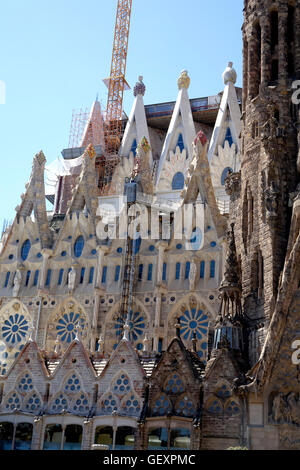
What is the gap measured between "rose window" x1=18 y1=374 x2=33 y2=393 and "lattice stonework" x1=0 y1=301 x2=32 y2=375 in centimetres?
1161

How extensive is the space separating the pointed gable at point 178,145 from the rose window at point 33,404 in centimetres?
2583

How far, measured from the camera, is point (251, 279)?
28.8 metres

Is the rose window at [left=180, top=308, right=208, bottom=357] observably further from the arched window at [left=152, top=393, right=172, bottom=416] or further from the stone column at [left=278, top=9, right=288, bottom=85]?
the stone column at [left=278, top=9, right=288, bottom=85]

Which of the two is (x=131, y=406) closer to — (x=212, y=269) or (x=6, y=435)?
(x=6, y=435)

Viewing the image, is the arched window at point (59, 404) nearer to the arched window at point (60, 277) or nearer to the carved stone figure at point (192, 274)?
the carved stone figure at point (192, 274)

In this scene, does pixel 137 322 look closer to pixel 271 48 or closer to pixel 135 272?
pixel 135 272

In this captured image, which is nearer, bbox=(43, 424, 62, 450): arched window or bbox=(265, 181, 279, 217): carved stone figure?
bbox=(43, 424, 62, 450): arched window

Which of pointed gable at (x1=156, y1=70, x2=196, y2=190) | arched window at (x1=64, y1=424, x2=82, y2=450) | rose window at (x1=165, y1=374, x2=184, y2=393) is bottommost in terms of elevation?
arched window at (x1=64, y1=424, x2=82, y2=450)

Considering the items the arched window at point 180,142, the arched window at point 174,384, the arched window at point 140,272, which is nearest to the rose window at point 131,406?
the arched window at point 174,384

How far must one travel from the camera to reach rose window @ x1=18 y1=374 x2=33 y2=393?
2909cm

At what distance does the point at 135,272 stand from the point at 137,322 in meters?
2.86

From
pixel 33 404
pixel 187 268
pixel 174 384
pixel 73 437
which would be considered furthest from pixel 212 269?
pixel 73 437

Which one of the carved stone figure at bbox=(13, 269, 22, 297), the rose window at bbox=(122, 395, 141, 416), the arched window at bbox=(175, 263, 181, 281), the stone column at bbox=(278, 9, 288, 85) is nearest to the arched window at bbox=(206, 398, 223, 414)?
the rose window at bbox=(122, 395, 141, 416)
